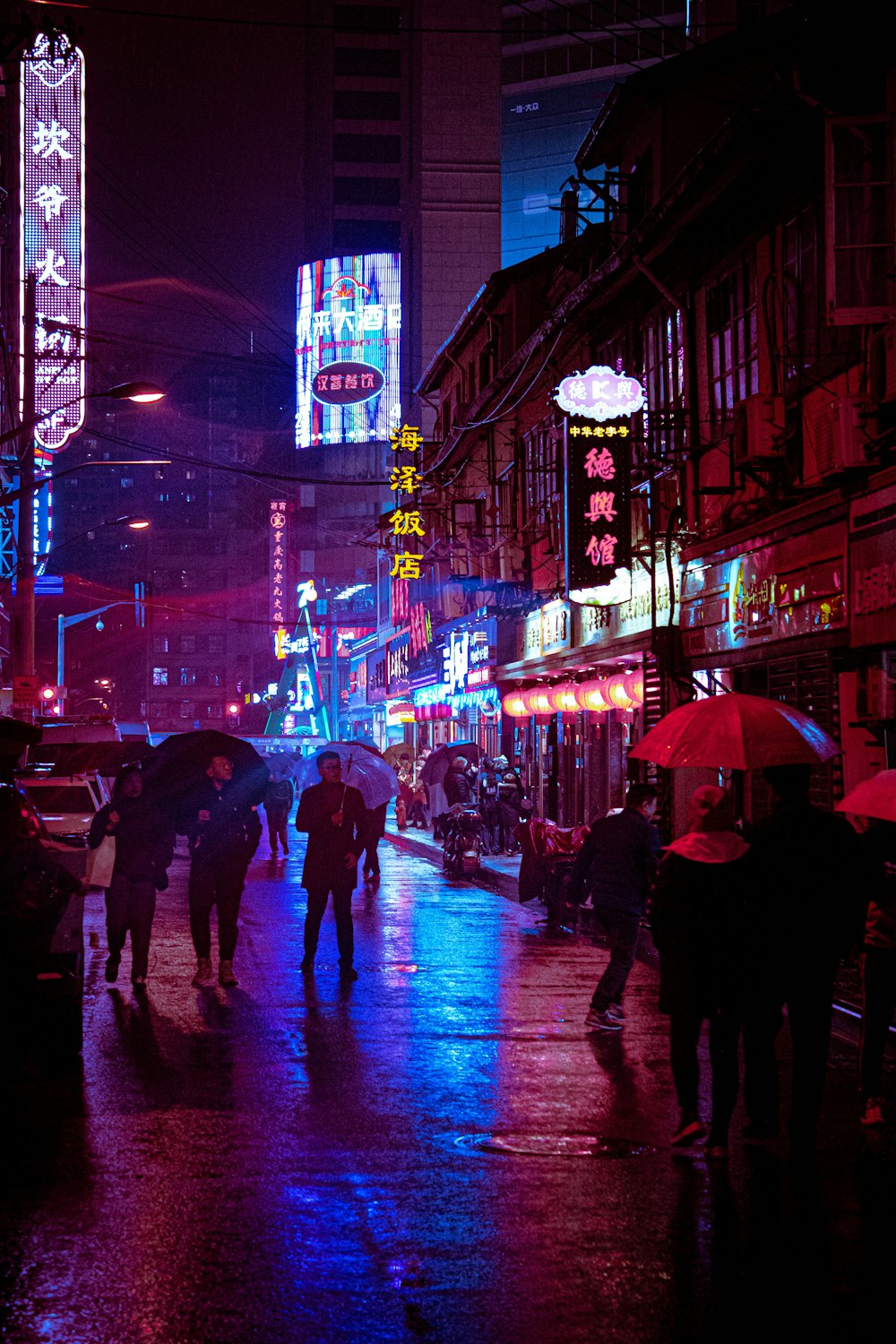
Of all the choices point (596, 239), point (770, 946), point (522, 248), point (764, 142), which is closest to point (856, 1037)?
point (770, 946)

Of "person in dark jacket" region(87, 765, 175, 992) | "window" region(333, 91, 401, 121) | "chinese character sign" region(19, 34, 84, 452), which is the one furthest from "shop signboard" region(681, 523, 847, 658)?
"window" region(333, 91, 401, 121)

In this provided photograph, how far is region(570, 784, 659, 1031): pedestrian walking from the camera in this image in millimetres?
10055

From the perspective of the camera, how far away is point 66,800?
20.5 meters

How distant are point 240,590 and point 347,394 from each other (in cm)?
3839

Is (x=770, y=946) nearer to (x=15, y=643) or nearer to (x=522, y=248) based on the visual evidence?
(x=15, y=643)

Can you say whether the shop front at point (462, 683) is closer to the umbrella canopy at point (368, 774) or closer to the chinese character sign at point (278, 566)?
the umbrella canopy at point (368, 774)

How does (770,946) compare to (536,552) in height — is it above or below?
below

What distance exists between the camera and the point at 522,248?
83.9 meters

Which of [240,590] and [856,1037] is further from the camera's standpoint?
[240,590]

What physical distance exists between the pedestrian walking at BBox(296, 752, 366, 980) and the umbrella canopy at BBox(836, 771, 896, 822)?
5925mm

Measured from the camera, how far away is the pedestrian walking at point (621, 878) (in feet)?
33.0

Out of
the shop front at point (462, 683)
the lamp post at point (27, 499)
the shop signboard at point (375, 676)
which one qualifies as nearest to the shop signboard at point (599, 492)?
the lamp post at point (27, 499)

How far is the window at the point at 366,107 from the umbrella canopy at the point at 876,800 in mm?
98278

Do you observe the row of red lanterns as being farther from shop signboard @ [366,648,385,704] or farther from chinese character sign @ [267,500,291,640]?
chinese character sign @ [267,500,291,640]
